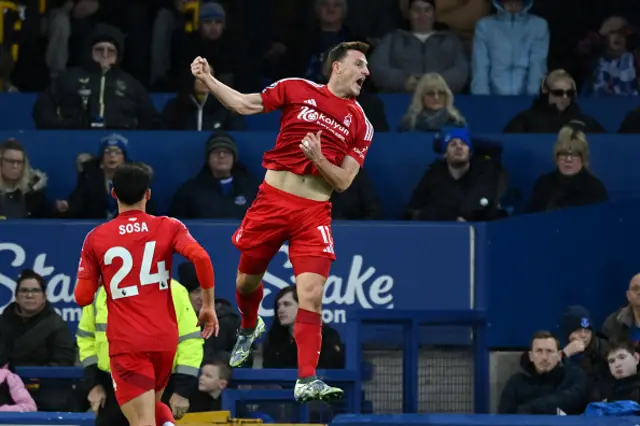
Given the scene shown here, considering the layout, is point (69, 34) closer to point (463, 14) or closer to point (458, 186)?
point (463, 14)

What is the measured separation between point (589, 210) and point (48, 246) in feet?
14.5

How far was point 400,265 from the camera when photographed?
46.9ft

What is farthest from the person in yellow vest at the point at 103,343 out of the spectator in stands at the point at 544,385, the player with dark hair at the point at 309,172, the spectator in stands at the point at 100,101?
the spectator in stands at the point at 100,101

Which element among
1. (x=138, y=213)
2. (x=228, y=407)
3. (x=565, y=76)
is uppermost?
(x=565, y=76)

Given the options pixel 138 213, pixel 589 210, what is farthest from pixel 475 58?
pixel 138 213

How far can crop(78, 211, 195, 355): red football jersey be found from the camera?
974 centimetres

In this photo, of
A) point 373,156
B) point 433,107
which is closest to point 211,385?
point 373,156

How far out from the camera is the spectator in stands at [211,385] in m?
12.3

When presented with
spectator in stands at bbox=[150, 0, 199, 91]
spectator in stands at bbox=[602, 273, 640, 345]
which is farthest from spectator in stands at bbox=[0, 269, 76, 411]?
spectator in stands at bbox=[150, 0, 199, 91]

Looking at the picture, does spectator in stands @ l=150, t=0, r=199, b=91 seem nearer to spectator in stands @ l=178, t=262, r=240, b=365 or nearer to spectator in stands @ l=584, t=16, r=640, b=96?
spectator in stands @ l=584, t=16, r=640, b=96

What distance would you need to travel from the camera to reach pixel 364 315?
41.8ft

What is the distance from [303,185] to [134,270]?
46.6 inches

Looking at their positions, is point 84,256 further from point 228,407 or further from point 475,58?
point 475,58

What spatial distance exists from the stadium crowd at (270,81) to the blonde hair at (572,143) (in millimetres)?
14
